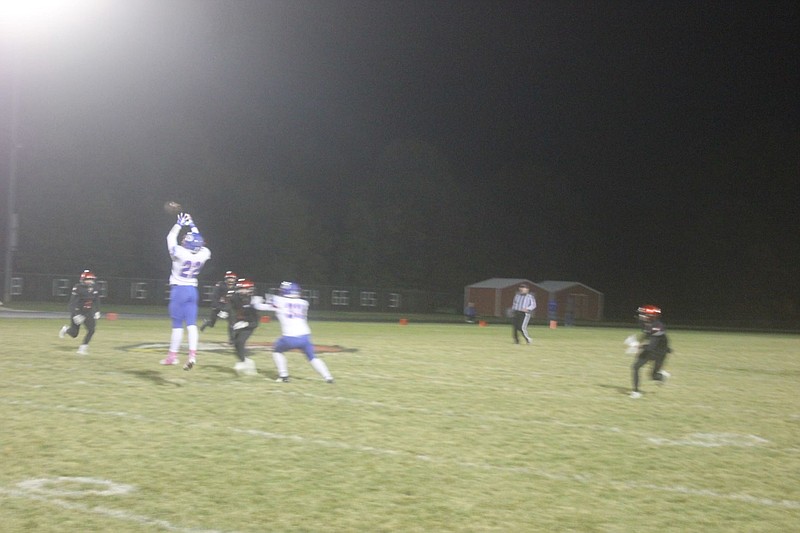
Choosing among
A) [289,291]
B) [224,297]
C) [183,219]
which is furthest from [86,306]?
[289,291]

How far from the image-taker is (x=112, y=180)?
6881 centimetres

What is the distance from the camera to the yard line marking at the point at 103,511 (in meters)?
5.42

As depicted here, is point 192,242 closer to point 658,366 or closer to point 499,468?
point 499,468

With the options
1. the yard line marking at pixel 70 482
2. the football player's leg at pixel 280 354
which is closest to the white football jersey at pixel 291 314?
the football player's leg at pixel 280 354

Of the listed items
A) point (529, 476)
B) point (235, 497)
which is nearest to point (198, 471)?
point (235, 497)

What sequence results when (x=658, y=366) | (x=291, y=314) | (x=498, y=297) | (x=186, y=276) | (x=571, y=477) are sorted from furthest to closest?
(x=498, y=297)
(x=658, y=366)
(x=186, y=276)
(x=291, y=314)
(x=571, y=477)

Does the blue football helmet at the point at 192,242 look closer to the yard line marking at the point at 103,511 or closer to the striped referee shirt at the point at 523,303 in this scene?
the yard line marking at the point at 103,511

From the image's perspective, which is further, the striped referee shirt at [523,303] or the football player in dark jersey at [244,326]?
the striped referee shirt at [523,303]

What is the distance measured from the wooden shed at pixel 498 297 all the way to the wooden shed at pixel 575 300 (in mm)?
348

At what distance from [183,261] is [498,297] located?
5942cm

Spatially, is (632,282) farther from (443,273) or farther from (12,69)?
(12,69)

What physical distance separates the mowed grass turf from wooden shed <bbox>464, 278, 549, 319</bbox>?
54849 mm

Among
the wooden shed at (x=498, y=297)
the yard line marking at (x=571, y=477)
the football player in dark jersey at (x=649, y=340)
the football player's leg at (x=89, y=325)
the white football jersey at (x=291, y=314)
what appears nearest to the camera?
the yard line marking at (x=571, y=477)

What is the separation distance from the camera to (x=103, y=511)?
571 centimetres
